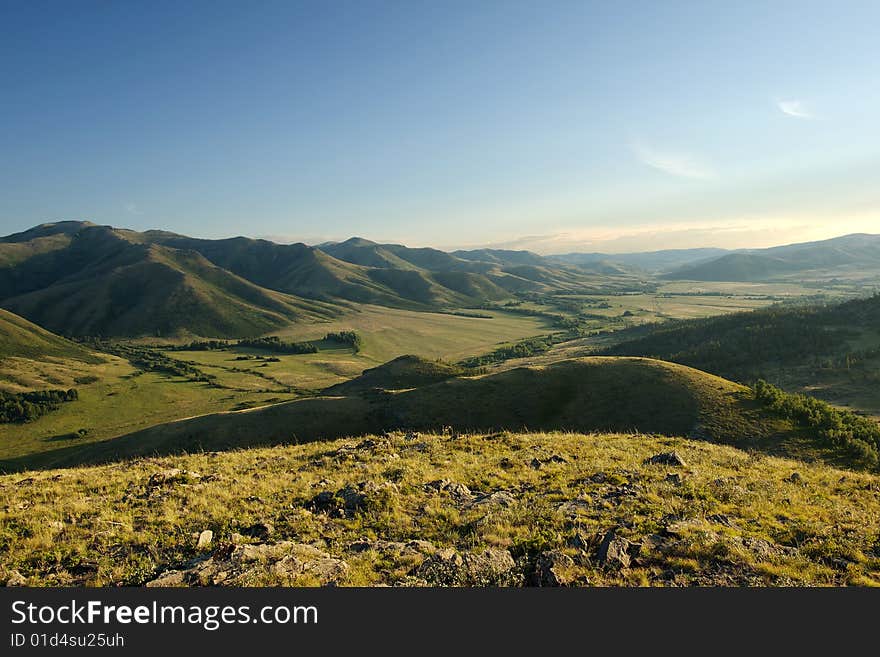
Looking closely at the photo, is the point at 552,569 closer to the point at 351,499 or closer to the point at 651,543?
the point at 651,543

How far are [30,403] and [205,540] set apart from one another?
196121mm

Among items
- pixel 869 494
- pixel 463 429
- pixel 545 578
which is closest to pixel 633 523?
pixel 545 578

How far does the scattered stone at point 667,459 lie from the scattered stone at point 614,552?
1420 centimetres

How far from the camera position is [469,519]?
16.6m

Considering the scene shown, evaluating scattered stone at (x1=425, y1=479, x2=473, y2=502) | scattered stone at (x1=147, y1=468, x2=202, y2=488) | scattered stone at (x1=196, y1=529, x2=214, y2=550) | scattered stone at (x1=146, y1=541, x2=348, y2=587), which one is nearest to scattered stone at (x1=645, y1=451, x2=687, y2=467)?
scattered stone at (x1=425, y1=479, x2=473, y2=502)

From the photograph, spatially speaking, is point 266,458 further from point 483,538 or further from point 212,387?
point 212,387

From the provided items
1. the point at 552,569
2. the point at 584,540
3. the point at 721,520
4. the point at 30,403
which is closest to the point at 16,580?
the point at 552,569

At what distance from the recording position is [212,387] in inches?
6678

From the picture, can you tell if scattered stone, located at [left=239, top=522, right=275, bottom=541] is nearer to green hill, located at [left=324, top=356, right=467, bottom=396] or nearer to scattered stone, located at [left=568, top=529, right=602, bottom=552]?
scattered stone, located at [left=568, top=529, right=602, bottom=552]

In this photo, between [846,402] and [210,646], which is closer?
[210,646]

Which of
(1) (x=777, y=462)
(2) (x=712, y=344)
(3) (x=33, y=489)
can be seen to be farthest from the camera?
(2) (x=712, y=344)

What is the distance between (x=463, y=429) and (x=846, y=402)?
62.6 metres

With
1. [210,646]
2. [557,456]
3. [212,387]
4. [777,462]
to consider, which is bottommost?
[212,387]

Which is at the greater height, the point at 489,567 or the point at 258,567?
the point at 258,567
